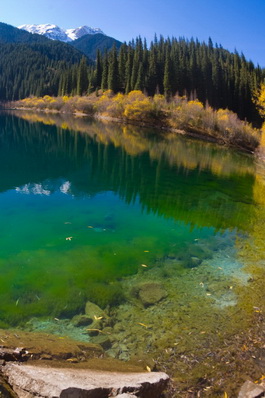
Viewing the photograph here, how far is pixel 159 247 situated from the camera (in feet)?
40.5

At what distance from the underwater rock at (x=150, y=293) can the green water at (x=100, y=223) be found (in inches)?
23.4

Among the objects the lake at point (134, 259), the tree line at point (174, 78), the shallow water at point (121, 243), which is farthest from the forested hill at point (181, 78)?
the lake at point (134, 259)

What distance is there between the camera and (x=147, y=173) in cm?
2628

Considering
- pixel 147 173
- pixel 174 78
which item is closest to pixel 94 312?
pixel 147 173

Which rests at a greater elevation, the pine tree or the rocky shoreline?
the pine tree

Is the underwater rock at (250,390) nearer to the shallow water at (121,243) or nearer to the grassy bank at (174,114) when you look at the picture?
the shallow water at (121,243)

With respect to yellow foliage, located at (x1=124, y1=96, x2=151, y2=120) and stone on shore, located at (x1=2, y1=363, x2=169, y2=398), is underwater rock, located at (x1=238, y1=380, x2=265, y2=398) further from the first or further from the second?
yellow foliage, located at (x1=124, y1=96, x2=151, y2=120)

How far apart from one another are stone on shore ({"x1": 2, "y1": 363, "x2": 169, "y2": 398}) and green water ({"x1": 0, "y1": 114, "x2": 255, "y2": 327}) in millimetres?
3072

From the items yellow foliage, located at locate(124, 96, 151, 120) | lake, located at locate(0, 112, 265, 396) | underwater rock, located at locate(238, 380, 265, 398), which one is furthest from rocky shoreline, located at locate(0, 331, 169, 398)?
yellow foliage, located at locate(124, 96, 151, 120)

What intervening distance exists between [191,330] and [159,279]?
2656 mm

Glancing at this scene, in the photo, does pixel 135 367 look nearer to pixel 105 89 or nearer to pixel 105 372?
pixel 105 372

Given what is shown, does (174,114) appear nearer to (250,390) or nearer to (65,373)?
(250,390)

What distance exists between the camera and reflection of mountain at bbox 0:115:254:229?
59.1 ft

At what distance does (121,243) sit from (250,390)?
25.7 ft
